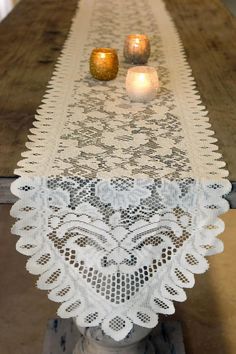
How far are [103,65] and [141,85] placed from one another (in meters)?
0.16

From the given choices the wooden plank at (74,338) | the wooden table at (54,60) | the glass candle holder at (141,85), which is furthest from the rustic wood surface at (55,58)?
the wooden plank at (74,338)

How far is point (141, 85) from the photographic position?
108 cm

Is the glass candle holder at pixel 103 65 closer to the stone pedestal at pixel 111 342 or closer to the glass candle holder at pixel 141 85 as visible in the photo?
the glass candle holder at pixel 141 85

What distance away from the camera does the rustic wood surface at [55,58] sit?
966mm

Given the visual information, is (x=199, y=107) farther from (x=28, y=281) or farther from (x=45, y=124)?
(x=28, y=281)

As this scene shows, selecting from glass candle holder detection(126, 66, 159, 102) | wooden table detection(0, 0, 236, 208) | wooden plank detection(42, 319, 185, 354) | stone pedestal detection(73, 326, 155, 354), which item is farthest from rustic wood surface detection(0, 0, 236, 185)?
wooden plank detection(42, 319, 185, 354)

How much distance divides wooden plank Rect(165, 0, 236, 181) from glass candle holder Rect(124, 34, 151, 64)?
124 millimetres

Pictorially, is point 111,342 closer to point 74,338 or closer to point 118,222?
point 74,338

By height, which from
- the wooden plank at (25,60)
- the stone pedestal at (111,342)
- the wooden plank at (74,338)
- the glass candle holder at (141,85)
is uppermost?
the glass candle holder at (141,85)

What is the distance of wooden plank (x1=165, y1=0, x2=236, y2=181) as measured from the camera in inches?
38.6

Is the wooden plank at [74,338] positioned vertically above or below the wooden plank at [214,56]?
below

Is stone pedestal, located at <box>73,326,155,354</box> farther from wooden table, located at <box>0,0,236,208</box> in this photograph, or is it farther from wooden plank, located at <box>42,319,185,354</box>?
wooden table, located at <box>0,0,236,208</box>

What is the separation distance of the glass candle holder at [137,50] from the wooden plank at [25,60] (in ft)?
0.62

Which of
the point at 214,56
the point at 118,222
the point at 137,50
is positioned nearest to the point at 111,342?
the point at 118,222
